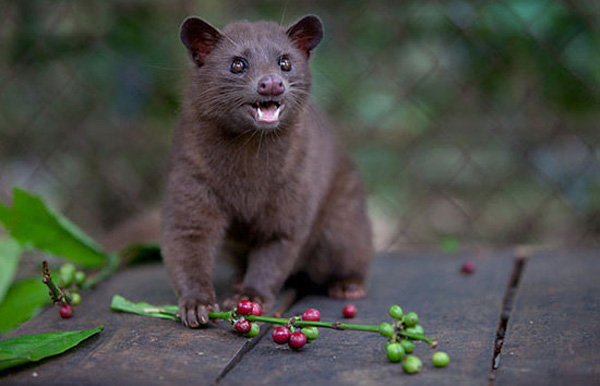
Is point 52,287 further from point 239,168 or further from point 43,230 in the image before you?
point 43,230

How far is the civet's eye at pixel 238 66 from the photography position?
265 centimetres

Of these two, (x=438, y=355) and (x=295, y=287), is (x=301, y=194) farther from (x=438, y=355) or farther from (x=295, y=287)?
(x=438, y=355)

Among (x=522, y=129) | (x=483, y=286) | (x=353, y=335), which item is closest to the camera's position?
(x=353, y=335)

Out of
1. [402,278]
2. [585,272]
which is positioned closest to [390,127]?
[402,278]

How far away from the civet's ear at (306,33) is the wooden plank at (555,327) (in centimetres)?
127

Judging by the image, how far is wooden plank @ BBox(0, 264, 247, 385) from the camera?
2.02 m

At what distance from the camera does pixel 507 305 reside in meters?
2.79

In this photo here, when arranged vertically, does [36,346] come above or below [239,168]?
below

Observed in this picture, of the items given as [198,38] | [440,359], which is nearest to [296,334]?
[440,359]

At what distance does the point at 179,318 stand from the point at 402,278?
1222mm

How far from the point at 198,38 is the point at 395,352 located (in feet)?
4.54

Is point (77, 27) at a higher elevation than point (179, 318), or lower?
higher

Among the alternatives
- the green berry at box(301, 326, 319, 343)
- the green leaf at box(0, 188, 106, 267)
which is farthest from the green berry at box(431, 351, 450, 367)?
the green leaf at box(0, 188, 106, 267)

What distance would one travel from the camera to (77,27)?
4176mm
